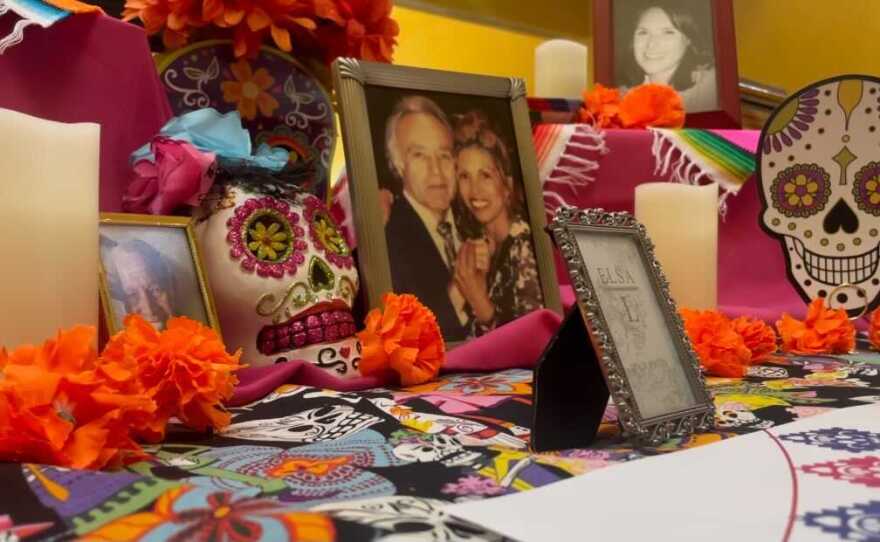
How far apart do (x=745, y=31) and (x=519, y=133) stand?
5.16 ft

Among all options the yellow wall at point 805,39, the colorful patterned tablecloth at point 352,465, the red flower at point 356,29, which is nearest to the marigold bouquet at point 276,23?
the red flower at point 356,29

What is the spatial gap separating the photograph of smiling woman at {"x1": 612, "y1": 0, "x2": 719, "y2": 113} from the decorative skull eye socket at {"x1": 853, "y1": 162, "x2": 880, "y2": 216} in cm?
39

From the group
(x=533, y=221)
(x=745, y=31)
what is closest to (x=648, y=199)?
(x=533, y=221)

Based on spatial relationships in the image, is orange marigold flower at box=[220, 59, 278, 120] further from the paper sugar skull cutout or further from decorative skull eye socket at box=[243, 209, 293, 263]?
the paper sugar skull cutout

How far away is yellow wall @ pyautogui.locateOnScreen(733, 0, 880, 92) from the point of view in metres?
2.18

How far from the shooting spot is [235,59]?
2.99ft

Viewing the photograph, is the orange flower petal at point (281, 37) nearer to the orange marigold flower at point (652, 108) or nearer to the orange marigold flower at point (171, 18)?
the orange marigold flower at point (171, 18)

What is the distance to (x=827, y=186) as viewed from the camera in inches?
42.2

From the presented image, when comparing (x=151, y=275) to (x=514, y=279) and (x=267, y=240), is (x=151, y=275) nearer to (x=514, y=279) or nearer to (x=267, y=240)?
(x=267, y=240)

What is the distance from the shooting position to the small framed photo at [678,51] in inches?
56.0

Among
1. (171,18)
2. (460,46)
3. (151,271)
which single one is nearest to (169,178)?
(151,271)

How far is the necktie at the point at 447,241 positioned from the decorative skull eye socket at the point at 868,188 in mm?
493

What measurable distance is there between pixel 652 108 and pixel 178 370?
95cm

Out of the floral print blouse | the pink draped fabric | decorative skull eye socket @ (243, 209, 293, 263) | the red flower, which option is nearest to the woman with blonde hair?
the floral print blouse
